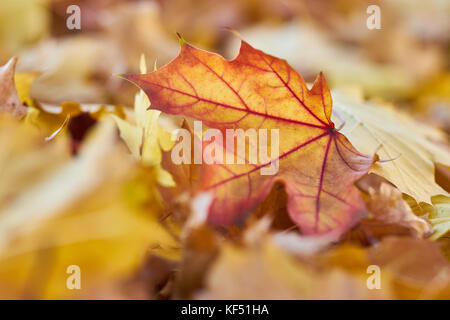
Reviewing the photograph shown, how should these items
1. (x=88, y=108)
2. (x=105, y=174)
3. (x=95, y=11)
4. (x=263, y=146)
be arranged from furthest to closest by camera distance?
(x=95, y=11) → (x=88, y=108) → (x=263, y=146) → (x=105, y=174)

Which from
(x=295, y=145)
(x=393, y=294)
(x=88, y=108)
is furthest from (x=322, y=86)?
(x=88, y=108)

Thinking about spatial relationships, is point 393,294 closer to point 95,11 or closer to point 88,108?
point 88,108

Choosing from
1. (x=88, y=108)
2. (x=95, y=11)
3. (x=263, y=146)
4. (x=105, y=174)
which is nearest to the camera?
(x=105, y=174)

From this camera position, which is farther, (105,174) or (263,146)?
(263,146)

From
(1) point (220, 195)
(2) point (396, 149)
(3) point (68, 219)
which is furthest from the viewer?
(2) point (396, 149)

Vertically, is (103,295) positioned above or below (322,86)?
below

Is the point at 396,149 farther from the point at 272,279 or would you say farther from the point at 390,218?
the point at 272,279

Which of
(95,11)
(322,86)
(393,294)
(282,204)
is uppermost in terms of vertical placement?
(95,11)

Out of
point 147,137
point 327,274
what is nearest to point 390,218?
point 327,274

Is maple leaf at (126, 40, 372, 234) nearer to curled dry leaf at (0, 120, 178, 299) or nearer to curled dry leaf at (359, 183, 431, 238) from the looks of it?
curled dry leaf at (359, 183, 431, 238)
